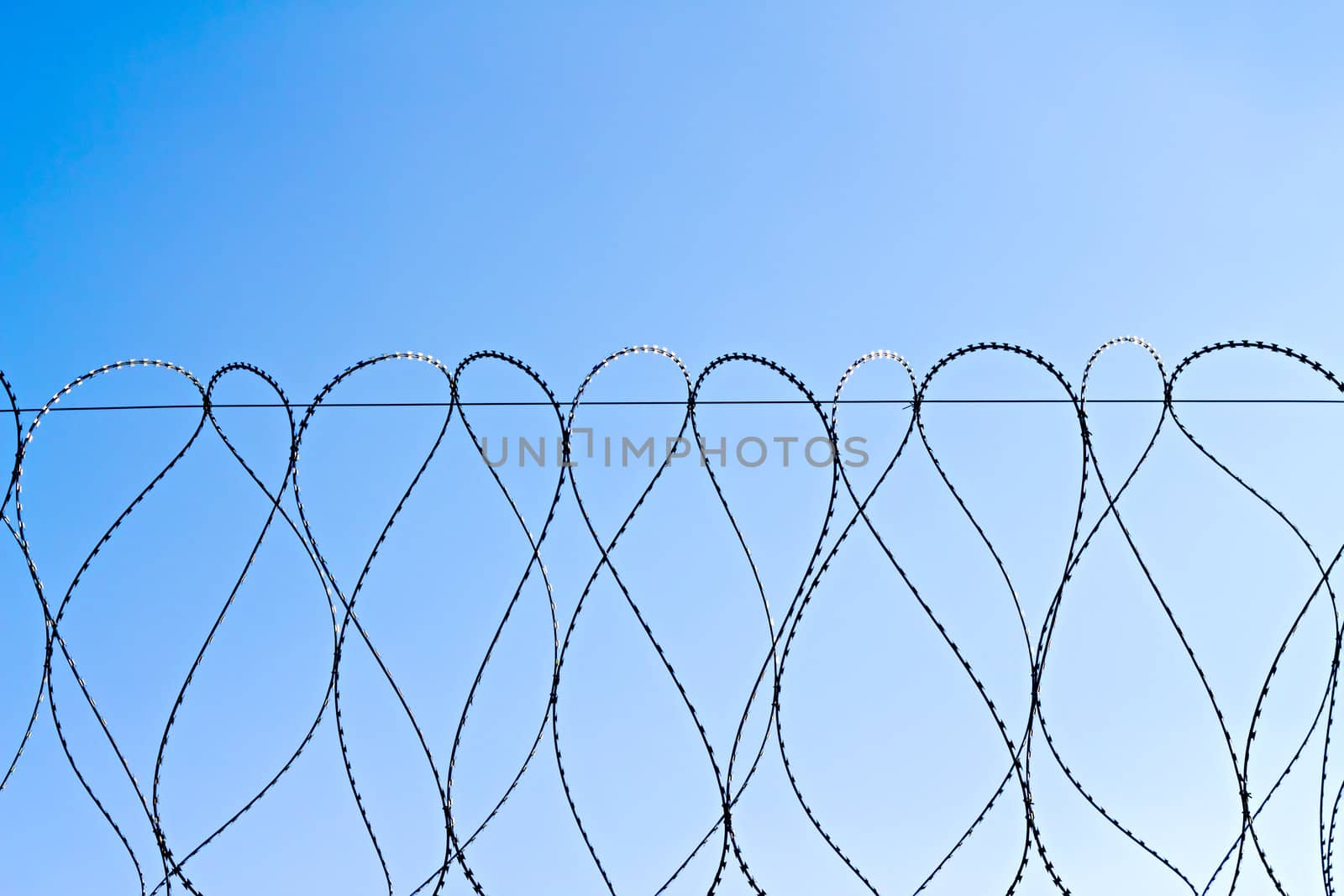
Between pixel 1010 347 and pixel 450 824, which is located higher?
pixel 1010 347

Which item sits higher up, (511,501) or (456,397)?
(456,397)

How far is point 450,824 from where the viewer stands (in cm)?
344

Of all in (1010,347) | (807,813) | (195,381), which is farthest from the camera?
A: (195,381)

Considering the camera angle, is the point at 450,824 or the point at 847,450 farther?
the point at 847,450

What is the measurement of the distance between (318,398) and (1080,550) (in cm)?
270

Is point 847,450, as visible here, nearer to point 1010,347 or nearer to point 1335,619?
point 1010,347

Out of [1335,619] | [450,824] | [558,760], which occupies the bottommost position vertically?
[450,824]

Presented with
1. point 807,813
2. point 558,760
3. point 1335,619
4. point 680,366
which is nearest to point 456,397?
point 680,366

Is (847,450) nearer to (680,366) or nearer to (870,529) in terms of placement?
(870,529)

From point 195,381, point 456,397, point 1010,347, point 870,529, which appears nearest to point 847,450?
point 870,529

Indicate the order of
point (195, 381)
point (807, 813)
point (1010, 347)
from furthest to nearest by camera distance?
point (195, 381) → point (1010, 347) → point (807, 813)

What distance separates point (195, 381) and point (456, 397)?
1.00 metres

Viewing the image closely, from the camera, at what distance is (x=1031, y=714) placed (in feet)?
11.4

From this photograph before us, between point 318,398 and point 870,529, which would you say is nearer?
point 870,529
